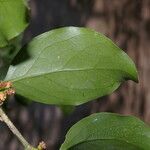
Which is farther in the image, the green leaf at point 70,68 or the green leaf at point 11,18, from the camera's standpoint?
the green leaf at point 70,68

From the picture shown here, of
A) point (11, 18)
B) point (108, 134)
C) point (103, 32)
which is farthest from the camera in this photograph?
point (103, 32)

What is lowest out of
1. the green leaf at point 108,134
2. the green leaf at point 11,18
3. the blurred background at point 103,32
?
the blurred background at point 103,32

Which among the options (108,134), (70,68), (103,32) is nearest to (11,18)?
(70,68)

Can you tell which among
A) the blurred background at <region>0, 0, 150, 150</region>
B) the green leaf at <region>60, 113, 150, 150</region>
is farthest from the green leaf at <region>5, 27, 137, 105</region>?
the blurred background at <region>0, 0, 150, 150</region>

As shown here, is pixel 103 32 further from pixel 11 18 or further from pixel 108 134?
pixel 11 18

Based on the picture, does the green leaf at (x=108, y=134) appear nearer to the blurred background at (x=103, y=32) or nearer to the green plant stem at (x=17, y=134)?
the green plant stem at (x=17, y=134)

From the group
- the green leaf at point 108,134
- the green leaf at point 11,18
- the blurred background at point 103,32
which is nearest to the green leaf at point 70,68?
the green leaf at point 108,134
